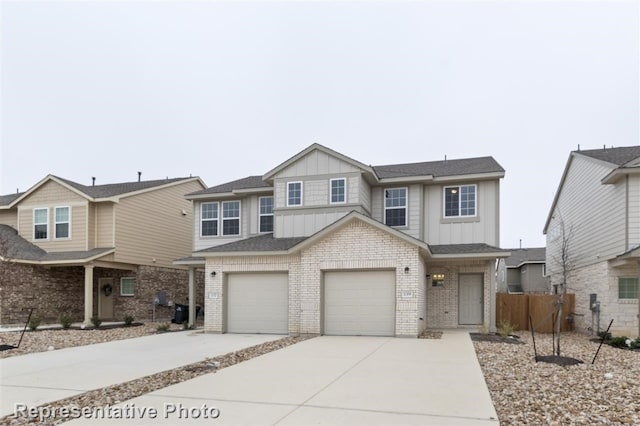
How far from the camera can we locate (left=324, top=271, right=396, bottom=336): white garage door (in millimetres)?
15133

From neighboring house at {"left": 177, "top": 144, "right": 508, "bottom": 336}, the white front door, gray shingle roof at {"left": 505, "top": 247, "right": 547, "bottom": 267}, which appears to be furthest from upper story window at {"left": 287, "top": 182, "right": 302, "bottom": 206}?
gray shingle roof at {"left": 505, "top": 247, "right": 547, "bottom": 267}

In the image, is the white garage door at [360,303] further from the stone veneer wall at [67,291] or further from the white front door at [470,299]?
the stone veneer wall at [67,291]

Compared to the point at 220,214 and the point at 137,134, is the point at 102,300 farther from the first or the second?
the point at 137,134

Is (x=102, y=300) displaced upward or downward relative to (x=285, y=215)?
downward

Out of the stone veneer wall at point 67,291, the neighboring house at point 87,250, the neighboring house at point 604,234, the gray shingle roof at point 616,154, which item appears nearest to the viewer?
the neighboring house at point 604,234

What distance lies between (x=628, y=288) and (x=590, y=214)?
395 centimetres

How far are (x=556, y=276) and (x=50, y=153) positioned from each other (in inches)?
1422

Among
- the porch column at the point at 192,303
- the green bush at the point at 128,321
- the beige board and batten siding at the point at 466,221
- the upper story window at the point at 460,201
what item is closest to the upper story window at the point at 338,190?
the beige board and batten siding at the point at 466,221

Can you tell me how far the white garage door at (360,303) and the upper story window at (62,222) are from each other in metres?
12.8

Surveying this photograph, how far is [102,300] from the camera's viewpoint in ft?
75.6

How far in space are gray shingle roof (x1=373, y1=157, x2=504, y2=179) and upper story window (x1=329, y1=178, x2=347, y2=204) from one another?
175 cm

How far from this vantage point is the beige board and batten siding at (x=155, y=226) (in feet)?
70.2

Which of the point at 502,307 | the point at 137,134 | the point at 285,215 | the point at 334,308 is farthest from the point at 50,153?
the point at 502,307

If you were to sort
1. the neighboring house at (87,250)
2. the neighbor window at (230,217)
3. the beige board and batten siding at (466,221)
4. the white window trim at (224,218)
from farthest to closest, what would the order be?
the neighbor window at (230,217) → the white window trim at (224,218) → the neighboring house at (87,250) → the beige board and batten siding at (466,221)
